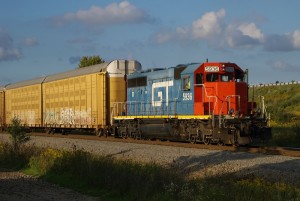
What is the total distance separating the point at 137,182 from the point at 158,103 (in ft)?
41.8

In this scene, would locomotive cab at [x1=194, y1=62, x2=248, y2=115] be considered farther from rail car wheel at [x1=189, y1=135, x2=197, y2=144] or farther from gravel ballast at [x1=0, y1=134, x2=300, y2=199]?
gravel ballast at [x1=0, y1=134, x2=300, y2=199]

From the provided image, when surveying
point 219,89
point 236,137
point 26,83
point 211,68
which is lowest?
point 236,137

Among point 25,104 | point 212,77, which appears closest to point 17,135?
point 212,77

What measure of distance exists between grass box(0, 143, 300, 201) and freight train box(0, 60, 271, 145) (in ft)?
22.0

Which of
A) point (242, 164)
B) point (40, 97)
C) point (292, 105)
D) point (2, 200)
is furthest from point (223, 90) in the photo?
point (292, 105)

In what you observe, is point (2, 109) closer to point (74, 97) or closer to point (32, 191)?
point (74, 97)

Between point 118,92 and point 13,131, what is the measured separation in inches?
372

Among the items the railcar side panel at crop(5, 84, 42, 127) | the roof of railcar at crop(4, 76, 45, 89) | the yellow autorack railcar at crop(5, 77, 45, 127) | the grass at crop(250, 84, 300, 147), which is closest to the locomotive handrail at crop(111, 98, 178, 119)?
the grass at crop(250, 84, 300, 147)

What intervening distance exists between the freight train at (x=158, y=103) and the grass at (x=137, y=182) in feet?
Result: 22.0

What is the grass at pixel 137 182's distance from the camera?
8867 millimetres

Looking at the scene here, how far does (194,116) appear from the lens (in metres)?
20.2

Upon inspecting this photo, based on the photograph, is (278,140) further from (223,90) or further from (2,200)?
(2,200)

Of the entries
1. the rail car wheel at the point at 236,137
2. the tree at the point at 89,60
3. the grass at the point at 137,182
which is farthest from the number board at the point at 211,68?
the tree at the point at 89,60

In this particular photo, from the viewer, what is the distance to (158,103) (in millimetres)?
23516
